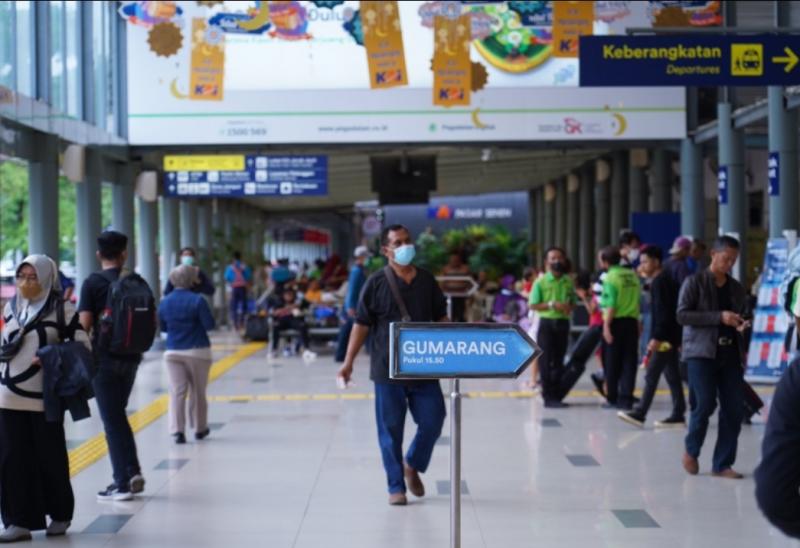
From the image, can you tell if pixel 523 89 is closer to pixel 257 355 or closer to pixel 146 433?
pixel 257 355

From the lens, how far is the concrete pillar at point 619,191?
27000 millimetres

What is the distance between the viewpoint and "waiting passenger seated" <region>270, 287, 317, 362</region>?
20266mm

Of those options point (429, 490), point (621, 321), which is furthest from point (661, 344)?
point (429, 490)

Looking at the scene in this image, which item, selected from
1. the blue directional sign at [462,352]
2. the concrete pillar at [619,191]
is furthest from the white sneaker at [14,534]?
the concrete pillar at [619,191]

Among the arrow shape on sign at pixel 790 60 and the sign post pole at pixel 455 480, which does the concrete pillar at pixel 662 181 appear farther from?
the sign post pole at pixel 455 480

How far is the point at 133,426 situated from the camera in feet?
38.1

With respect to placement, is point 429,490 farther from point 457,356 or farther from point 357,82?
point 357,82

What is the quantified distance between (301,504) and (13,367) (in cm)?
190

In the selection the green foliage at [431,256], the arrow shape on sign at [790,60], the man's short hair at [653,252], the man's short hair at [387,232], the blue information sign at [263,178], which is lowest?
the green foliage at [431,256]

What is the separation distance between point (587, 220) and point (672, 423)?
2219 cm

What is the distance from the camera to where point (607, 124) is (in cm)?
1981

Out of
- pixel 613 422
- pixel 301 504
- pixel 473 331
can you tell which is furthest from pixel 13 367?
pixel 613 422

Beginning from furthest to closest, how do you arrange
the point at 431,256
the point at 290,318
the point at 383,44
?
the point at 431,256
the point at 290,318
the point at 383,44

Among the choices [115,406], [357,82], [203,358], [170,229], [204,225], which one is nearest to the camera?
[115,406]
